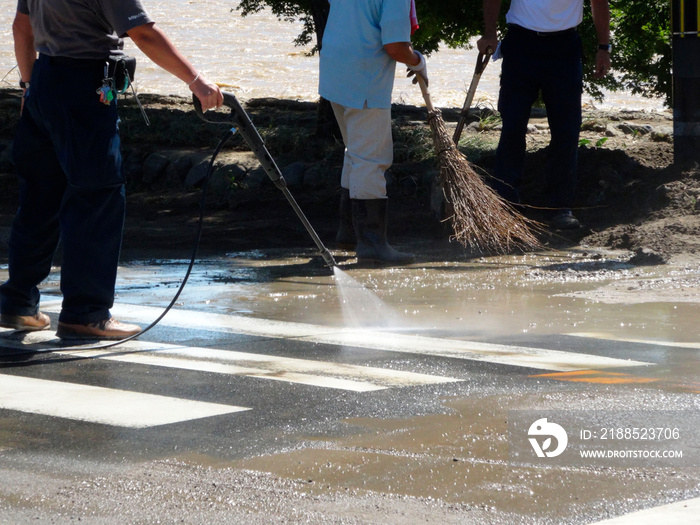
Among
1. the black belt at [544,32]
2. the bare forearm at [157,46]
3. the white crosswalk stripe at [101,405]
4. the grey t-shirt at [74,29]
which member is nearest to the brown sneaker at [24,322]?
the white crosswalk stripe at [101,405]

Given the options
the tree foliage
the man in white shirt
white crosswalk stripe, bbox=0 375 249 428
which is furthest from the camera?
the tree foliage

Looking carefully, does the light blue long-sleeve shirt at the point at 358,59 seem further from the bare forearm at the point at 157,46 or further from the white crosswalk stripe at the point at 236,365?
the bare forearm at the point at 157,46

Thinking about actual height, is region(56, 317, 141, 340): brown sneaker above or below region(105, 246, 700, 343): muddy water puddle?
below

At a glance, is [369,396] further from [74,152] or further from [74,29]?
[74,29]

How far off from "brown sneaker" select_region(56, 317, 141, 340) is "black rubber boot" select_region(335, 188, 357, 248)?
110 inches

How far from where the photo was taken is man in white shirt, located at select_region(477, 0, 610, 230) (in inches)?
309

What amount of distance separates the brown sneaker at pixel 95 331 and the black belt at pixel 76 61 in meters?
1.16

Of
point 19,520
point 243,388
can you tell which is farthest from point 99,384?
point 19,520

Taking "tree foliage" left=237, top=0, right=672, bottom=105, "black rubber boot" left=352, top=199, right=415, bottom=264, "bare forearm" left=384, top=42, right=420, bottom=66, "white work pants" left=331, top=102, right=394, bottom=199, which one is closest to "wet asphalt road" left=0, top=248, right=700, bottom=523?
"black rubber boot" left=352, top=199, right=415, bottom=264

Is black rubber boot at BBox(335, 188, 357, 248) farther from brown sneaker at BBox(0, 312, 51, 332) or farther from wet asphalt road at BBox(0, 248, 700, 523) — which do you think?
brown sneaker at BBox(0, 312, 51, 332)

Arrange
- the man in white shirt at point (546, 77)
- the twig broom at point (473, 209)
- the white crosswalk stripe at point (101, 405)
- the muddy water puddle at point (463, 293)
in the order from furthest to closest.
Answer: the man in white shirt at point (546, 77) → the twig broom at point (473, 209) → the muddy water puddle at point (463, 293) → the white crosswalk stripe at point (101, 405)

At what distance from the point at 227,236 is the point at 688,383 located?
17.6 feet

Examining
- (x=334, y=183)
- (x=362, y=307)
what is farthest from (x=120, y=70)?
(x=334, y=183)

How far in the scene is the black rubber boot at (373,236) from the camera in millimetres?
7051
